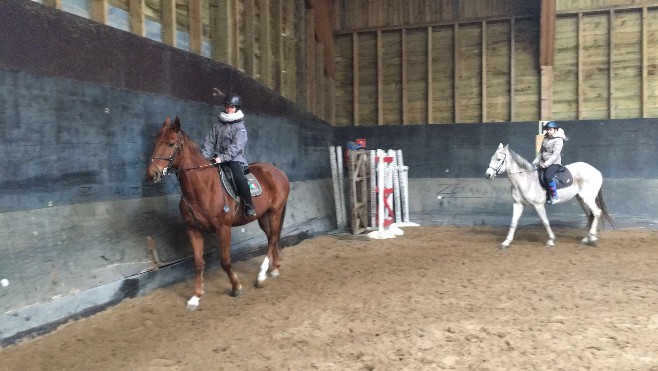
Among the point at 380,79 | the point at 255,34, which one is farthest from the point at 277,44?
the point at 380,79

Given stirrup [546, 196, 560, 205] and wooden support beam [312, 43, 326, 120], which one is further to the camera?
wooden support beam [312, 43, 326, 120]

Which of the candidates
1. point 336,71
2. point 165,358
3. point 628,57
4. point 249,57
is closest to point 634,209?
point 628,57

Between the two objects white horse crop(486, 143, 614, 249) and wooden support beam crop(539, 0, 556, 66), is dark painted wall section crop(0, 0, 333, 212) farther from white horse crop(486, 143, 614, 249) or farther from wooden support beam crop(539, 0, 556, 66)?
wooden support beam crop(539, 0, 556, 66)

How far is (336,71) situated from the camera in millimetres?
12430

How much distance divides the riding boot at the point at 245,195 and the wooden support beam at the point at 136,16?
2344 mm

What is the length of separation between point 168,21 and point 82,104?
2285 mm

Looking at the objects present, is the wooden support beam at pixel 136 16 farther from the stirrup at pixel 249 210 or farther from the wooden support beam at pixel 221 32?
the stirrup at pixel 249 210

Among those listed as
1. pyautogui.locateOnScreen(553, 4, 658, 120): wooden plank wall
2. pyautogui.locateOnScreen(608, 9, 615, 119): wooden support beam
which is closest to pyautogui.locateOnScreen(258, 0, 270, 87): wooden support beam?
pyautogui.locateOnScreen(553, 4, 658, 120): wooden plank wall

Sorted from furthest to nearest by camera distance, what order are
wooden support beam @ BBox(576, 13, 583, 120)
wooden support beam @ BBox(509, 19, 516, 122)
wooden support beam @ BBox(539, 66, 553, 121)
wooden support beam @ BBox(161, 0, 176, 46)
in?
wooden support beam @ BBox(509, 19, 516, 122)
wooden support beam @ BBox(539, 66, 553, 121)
wooden support beam @ BBox(576, 13, 583, 120)
wooden support beam @ BBox(161, 0, 176, 46)

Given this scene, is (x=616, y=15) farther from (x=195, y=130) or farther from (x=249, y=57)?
(x=195, y=130)

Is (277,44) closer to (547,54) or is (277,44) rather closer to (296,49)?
(296,49)

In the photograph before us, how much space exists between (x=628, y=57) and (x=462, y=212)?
4774 millimetres

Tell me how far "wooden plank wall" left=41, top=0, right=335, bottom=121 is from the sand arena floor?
3383mm

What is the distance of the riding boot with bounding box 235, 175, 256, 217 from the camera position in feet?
18.8
